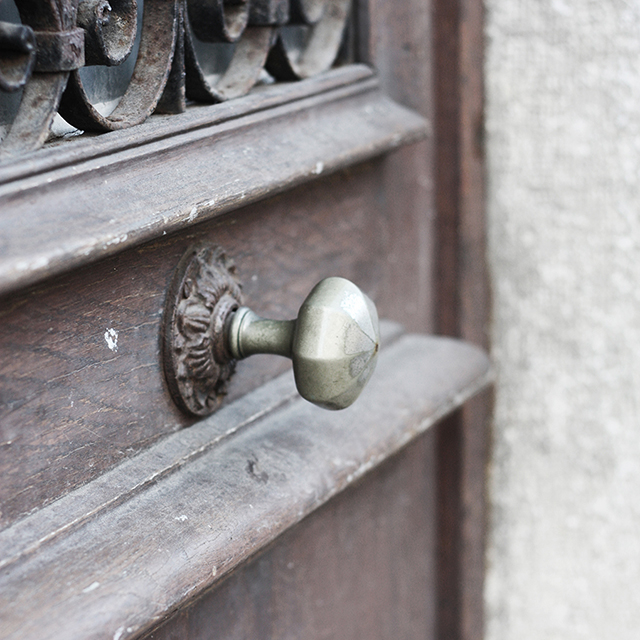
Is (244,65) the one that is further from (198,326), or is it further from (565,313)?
(565,313)

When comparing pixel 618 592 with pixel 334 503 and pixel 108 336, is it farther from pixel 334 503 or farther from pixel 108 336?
pixel 108 336

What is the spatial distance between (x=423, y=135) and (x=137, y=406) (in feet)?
1.01

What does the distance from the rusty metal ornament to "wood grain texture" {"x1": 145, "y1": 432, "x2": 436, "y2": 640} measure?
0.10 metres

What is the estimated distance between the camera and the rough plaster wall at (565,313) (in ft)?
1.89

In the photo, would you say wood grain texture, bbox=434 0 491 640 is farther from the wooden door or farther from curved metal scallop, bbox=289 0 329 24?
curved metal scallop, bbox=289 0 329 24

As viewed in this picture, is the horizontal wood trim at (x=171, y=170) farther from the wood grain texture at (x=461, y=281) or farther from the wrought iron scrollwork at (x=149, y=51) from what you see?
the wood grain texture at (x=461, y=281)

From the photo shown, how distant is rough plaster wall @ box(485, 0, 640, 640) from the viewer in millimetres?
577

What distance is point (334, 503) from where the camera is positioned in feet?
1.72

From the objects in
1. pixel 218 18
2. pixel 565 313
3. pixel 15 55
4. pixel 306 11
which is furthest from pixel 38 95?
pixel 565 313

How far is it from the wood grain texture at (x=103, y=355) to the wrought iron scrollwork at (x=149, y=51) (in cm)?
6

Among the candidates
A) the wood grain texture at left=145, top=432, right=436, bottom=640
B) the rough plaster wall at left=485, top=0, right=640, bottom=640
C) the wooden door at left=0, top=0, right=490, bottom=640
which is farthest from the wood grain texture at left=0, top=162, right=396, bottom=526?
the rough plaster wall at left=485, top=0, right=640, bottom=640

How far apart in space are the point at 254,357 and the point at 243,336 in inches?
2.5

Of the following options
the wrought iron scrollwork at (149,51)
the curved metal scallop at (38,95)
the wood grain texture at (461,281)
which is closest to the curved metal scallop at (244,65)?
the wrought iron scrollwork at (149,51)

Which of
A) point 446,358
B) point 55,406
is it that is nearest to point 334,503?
point 446,358
